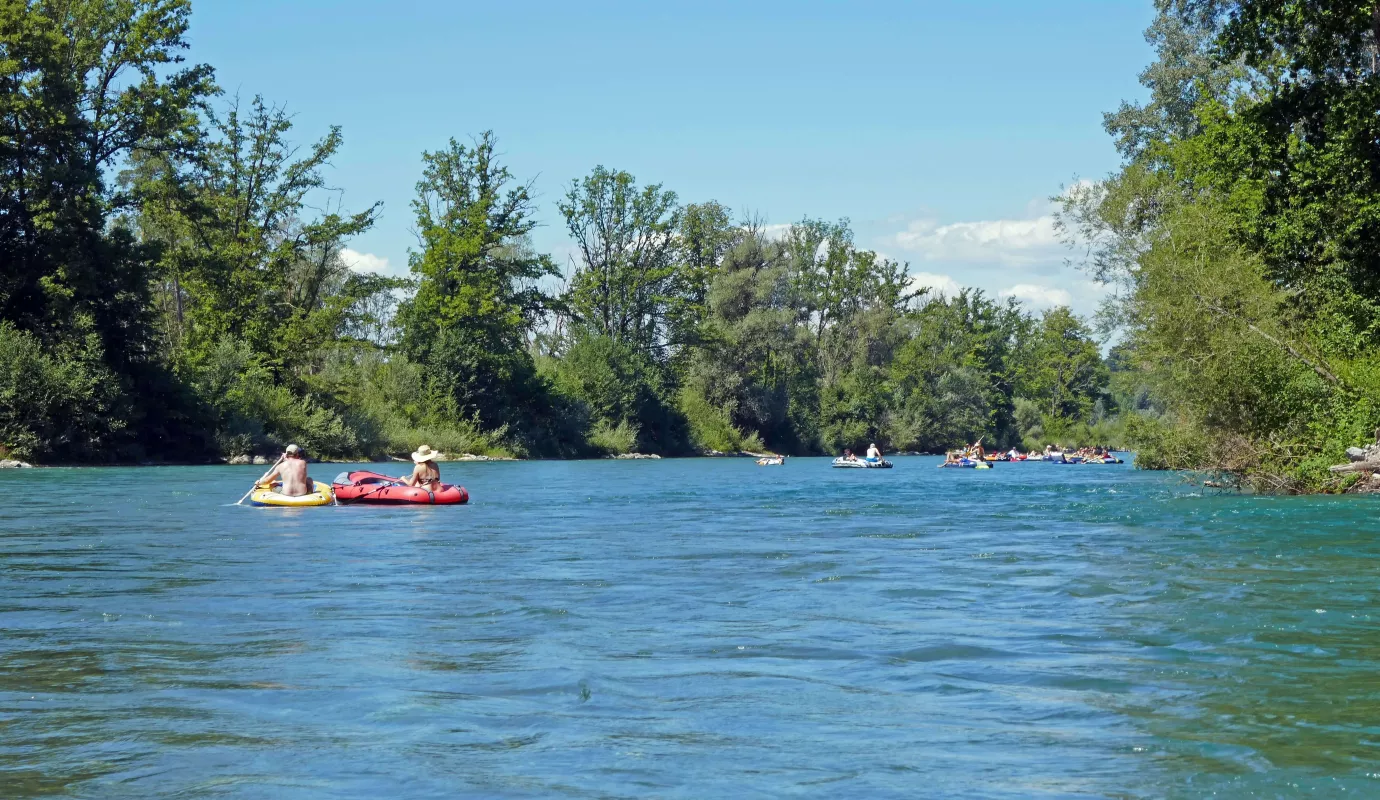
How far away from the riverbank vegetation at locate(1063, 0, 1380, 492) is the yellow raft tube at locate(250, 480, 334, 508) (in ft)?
61.6

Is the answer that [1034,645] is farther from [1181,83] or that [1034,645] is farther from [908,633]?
[1181,83]

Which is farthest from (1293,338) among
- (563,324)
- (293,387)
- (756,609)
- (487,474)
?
(563,324)

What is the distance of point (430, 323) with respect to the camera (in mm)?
69688

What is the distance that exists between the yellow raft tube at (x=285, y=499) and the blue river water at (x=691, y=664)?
18.5ft

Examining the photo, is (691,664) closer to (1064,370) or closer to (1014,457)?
(1014,457)

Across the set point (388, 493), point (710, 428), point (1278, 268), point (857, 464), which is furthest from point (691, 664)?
point (710, 428)

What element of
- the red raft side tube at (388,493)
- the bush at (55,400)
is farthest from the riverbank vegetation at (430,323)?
the red raft side tube at (388,493)

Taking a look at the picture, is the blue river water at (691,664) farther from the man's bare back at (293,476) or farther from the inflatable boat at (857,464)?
the inflatable boat at (857,464)

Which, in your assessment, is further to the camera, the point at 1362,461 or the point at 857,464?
the point at 857,464

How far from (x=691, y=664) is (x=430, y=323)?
61.3m

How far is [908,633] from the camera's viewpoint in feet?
38.0

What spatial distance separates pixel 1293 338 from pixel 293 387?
43.3m

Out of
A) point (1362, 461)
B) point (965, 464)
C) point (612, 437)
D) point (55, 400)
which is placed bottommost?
point (965, 464)

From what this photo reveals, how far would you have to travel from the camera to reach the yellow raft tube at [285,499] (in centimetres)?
2745
